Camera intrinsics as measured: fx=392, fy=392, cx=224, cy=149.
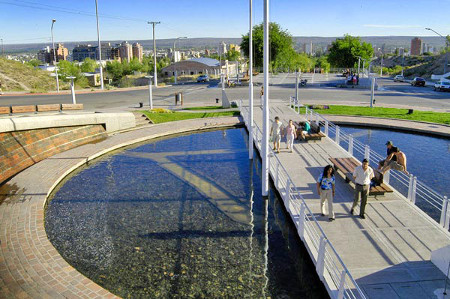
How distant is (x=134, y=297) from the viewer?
8125mm

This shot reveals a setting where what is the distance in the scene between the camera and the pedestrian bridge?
7.55 meters

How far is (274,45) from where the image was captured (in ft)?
195

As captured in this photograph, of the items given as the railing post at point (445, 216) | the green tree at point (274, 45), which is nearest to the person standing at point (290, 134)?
the railing post at point (445, 216)

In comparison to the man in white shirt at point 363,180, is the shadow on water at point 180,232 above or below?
below

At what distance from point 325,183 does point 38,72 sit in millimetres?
65413

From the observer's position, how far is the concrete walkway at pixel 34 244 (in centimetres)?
808

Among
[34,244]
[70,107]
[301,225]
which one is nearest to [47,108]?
[70,107]

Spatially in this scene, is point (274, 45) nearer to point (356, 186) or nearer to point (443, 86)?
point (443, 86)

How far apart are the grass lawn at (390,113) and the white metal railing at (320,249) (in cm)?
1579

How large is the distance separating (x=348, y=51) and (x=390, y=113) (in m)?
45.3

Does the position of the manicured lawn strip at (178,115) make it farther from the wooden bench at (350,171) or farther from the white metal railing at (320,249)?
the wooden bench at (350,171)

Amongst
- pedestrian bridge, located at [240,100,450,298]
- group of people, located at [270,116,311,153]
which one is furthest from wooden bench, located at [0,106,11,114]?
pedestrian bridge, located at [240,100,450,298]

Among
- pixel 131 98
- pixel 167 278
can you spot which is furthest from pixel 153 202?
pixel 131 98

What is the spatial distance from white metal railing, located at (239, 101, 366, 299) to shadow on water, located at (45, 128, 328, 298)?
36 centimetres
